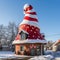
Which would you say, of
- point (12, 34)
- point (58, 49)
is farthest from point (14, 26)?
point (58, 49)

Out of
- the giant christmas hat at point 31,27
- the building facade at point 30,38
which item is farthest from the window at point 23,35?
the giant christmas hat at point 31,27

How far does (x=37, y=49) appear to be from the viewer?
31.3m

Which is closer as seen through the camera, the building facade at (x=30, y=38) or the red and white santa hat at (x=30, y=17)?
the building facade at (x=30, y=38)

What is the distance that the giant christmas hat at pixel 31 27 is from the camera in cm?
3083

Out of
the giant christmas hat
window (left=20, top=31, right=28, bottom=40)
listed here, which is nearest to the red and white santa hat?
the giant christmas hat

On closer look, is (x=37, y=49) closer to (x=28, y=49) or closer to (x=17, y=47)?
(x=28, y=49)

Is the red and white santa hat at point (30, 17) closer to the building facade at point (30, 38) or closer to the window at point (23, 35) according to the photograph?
the building facade at point (30, 38)

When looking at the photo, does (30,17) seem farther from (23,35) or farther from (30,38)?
(30,38)

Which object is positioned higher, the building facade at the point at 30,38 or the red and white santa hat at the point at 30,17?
the red and white santa hat at the point at 30,17

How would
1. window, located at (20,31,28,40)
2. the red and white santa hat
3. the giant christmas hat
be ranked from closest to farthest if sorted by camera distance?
Result: the giant christmas hat → window, located at (20,31,28,40) → the red and white santa hat

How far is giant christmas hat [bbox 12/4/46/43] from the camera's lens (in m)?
30.8

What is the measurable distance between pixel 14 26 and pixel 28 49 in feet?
112

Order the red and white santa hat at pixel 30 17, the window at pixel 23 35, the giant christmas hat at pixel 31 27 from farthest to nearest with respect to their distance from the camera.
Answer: the red and white santa hat at pixel 30 17 → the window at pixel 23 35 → the giant christmas hat at pixel 31 27

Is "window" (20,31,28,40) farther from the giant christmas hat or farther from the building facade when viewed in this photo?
the giant christmas hat
